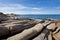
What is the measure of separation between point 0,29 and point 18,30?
1.05 meters

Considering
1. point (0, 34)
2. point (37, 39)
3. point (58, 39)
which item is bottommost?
point (58, 39)

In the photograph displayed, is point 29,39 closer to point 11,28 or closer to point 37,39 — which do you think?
point 37,39

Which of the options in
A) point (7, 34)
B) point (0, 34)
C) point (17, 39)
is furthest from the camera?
point (7, 34)

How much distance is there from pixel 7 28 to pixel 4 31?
28cm

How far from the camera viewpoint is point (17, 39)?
3.61 m

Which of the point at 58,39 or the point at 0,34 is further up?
the point at 0,34

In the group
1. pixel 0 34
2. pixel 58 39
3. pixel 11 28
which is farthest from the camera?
pixel 58 39

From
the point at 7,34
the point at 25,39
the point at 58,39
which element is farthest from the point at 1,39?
the point at 58,39

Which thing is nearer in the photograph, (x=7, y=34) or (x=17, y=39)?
(x=17, y=39)

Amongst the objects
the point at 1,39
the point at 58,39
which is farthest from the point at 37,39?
the point at 58,39

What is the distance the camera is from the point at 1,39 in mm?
3771

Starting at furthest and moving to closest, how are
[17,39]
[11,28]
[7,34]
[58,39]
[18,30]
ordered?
[58,39] < [18,30] < [11,28] < [7,34] < [17,39]

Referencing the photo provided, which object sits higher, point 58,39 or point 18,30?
point 18,30

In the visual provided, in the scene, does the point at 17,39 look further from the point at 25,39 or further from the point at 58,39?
the point at 58,39
